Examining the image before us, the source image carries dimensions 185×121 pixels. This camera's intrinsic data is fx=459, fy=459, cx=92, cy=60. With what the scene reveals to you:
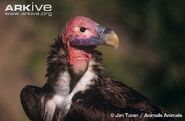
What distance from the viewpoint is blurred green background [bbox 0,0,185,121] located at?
10.9 feet

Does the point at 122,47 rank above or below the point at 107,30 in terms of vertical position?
below

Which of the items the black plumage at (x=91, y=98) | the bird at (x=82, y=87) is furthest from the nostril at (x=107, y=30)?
the black plumage at (x=91, y=98)

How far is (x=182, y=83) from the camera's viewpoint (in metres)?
3.43

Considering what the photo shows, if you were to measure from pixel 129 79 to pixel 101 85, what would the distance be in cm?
21

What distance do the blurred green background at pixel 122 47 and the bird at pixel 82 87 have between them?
48mm

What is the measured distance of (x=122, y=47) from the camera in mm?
3357

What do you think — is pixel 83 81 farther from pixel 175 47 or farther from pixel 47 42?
pixel 175 47

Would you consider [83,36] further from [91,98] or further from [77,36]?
[91,98]

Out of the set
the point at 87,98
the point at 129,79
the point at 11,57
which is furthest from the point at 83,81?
the point at 11,57

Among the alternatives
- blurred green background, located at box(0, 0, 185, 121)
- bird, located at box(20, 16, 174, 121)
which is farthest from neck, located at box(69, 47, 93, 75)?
blurred green background, located at box(0, 0, 185, 121)

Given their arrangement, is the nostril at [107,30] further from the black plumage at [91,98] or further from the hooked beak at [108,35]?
the black plumage at [91,98]

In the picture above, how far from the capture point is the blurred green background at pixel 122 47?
3314mm

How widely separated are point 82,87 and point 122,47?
1.36 ft

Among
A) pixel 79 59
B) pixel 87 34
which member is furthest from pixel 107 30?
pixel 79 59
